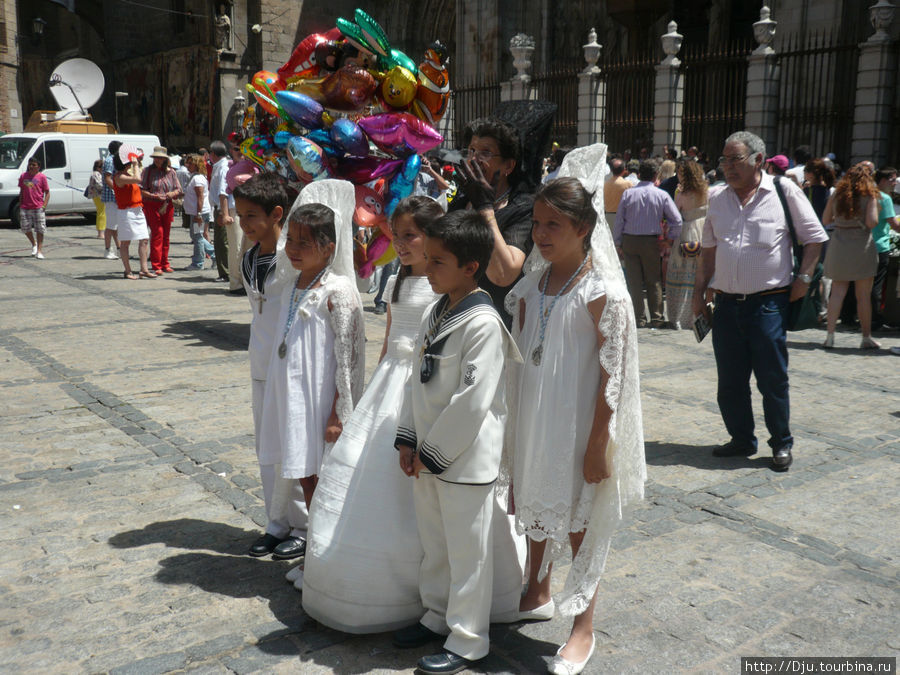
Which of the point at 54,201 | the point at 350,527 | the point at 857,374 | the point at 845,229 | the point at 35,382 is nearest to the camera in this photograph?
the point at 350,527

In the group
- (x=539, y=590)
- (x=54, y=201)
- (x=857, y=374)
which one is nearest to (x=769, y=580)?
(x=539, y=590)

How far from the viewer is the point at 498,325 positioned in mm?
→ 2887

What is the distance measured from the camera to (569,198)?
2928 millimetres

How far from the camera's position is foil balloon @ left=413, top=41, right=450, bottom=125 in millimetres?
5918

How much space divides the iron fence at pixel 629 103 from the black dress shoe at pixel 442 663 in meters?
17.6

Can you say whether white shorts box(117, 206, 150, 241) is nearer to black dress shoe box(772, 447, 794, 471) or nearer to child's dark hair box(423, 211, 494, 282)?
black dress shoe box(772, 447, 794, 471)

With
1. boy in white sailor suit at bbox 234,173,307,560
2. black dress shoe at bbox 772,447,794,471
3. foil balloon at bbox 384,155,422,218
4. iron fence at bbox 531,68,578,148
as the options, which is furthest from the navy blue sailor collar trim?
iron fence at bbox 531,68,578,148

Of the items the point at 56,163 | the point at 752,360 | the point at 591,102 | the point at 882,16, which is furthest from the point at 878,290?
the point at 56,163

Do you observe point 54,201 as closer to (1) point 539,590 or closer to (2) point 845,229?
(2) point 845,229

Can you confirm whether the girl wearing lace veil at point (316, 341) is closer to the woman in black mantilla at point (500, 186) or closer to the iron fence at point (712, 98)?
the woman in black mantilla at point (500, 186)

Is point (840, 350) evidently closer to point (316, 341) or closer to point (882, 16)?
point (316, 341)

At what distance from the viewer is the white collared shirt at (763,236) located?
16.8ft

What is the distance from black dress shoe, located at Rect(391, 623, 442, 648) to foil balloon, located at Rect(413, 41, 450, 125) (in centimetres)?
381

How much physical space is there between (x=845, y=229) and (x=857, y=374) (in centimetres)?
185
